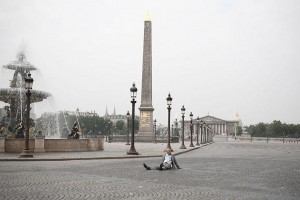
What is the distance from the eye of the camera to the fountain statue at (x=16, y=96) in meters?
29.5

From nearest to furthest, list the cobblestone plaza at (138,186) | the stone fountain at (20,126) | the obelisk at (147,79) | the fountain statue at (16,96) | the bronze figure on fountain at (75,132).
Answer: the cobblestone plaza at (138,186)
the stone fountain at (20,126)
the bronze figure on fountain at (75,132)
the fountain statue at (16,96)
the obelisk at (147,79)

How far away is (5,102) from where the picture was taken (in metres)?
31.2

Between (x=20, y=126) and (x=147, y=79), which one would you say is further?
(x=147, y=79)

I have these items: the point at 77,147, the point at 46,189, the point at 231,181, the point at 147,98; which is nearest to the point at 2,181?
the point at 46,189

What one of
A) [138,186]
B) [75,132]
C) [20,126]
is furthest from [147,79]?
[138,186]

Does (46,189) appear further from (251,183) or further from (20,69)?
(20,69)

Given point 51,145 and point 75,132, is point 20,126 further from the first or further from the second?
point 75,132

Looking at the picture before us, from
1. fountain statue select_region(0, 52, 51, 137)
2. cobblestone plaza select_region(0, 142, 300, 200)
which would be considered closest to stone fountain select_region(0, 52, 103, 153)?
fountain statue select_region(0, 52, 51, 137)

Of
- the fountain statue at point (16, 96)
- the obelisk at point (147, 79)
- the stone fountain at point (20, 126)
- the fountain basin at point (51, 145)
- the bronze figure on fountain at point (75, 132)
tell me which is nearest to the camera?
the fountain basin at point (51, 145)

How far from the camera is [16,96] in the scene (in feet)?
97.6

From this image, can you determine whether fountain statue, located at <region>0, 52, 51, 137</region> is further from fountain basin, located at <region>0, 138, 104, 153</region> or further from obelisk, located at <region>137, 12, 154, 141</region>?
obelisk, located at <region>137, 12, 154, 141</region>

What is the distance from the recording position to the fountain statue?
96.7 feet

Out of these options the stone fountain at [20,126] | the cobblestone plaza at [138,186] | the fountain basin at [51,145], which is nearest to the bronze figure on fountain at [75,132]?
the stone fountain at [20,126]

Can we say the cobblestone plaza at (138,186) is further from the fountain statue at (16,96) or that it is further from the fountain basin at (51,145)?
the fountain statue at (16,96)
